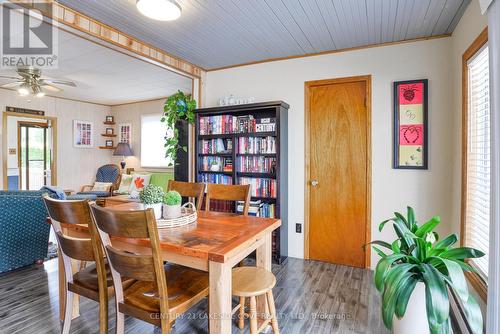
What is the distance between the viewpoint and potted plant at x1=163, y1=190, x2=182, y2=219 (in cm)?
184

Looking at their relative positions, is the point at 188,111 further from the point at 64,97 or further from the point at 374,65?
the point at 64,97

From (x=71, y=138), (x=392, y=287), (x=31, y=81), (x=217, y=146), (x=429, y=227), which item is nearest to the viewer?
(x=392, y=287)

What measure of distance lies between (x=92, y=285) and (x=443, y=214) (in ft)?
10.2

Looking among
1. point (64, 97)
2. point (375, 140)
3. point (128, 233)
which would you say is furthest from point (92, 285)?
point (64, 97)

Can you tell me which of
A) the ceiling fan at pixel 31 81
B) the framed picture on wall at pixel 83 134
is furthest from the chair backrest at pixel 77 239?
the framed picture on wall at pixel 83 134

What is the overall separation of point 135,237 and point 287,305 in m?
1.58

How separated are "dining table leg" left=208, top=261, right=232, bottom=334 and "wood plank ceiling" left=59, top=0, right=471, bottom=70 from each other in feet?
6.59

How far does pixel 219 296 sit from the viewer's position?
1.37 metres

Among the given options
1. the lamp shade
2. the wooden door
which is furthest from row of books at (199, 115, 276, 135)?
the lamp shade

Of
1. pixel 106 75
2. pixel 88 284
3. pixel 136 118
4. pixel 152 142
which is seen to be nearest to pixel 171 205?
pixel 88 284

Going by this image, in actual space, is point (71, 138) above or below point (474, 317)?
above

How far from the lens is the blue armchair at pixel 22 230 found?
2.75m

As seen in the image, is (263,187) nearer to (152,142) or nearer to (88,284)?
(88,284)

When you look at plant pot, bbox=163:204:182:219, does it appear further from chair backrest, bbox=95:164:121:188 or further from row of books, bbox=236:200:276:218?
chair backrest, bbox=95:164:121:188
